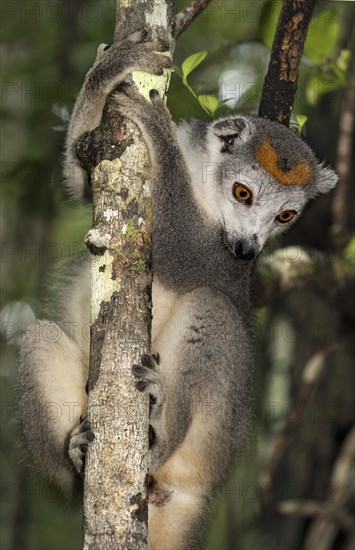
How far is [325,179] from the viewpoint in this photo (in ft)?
22.8

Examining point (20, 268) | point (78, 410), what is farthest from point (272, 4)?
point (20, 268)

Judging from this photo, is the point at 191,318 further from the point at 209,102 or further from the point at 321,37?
the point at 321,37

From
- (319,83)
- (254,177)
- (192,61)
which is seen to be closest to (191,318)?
(254,177)

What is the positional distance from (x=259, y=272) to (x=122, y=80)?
3.12 m

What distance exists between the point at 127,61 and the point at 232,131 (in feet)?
5.28

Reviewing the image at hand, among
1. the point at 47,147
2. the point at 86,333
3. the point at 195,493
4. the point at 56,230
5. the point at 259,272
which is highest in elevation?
the point at 47,147

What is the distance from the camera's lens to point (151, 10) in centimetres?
489

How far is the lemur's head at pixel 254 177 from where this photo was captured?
6262 mm

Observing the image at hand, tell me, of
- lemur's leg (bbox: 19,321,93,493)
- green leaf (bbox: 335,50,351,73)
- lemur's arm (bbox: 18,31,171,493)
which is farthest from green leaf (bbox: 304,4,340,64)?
lemur's leg (bbox: 19,321,93,493)

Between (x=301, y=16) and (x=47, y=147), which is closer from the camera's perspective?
(x=301, y=16)

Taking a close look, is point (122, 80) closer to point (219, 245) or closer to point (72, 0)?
point (219, 245)

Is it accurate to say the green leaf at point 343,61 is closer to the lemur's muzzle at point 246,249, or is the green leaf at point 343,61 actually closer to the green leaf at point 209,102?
the green leaf at point 209,102

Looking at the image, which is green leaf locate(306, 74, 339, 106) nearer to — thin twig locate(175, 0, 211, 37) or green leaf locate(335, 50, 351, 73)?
green leaf locate(335, 50, 351, 73)

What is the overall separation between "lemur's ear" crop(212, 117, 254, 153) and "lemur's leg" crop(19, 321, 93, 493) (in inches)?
83.5
